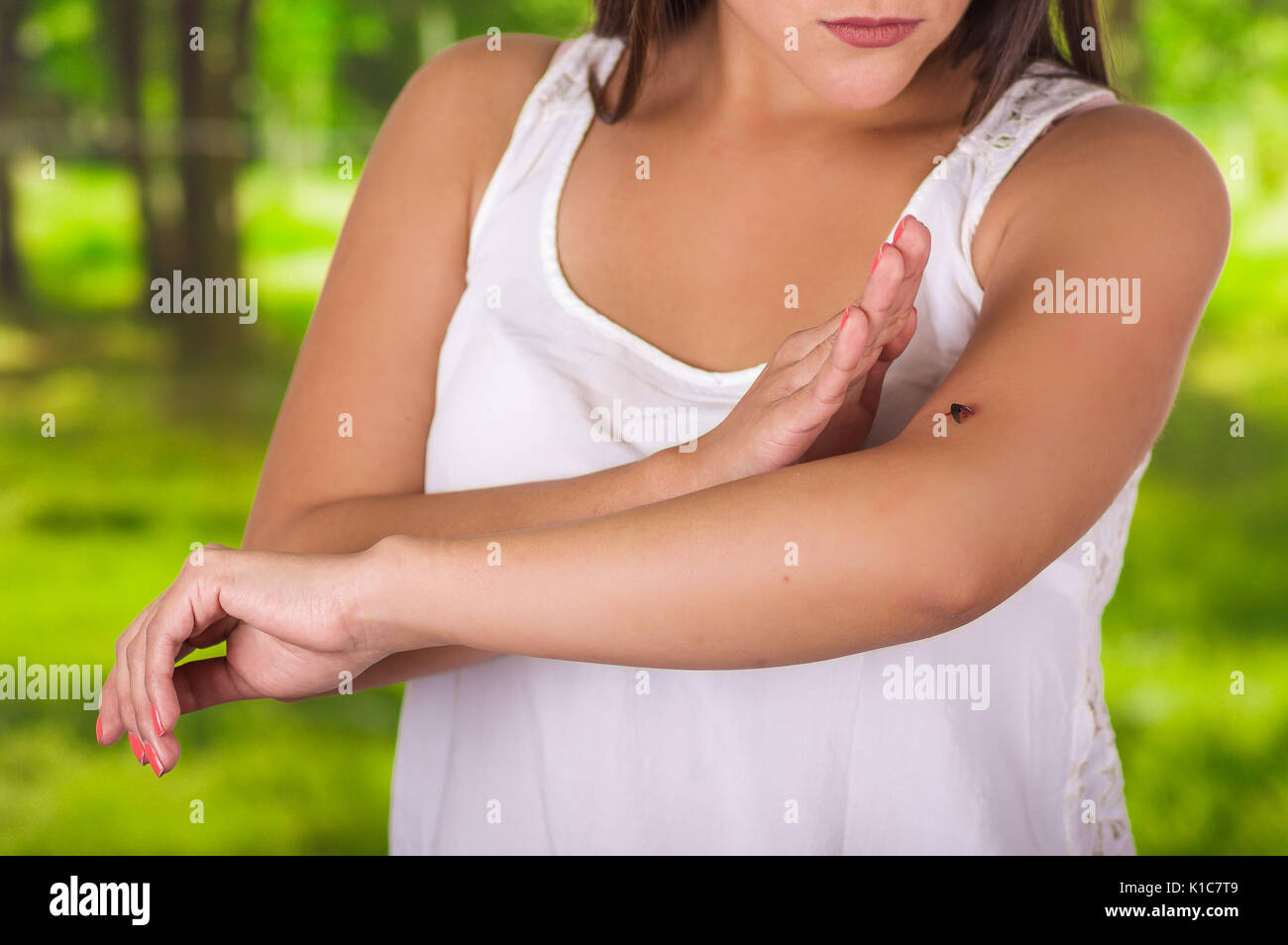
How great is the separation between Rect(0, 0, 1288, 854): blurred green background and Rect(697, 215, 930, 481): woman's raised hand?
195 cm

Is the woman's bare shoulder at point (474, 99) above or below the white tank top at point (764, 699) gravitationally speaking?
above

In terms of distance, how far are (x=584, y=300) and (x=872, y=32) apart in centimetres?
28

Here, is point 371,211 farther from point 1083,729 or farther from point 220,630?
point 1083,729

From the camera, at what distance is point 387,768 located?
8.84ft

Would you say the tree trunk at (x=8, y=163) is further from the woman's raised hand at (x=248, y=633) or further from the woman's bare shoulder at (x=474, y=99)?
the woman's raised hand at (x=248, y=633)

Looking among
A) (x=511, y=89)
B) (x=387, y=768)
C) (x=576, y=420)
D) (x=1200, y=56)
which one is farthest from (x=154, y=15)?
(x=576, y=420)

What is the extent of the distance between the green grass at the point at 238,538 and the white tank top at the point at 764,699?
5.71 feet

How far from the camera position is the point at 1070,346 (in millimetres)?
729

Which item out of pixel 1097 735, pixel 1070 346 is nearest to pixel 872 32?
pixel 1070 346

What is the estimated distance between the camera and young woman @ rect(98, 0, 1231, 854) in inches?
27.1

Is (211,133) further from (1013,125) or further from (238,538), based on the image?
(1013,125)

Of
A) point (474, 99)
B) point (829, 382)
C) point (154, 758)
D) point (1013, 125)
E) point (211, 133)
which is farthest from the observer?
point (211, 133)

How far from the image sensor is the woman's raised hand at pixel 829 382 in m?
0.64

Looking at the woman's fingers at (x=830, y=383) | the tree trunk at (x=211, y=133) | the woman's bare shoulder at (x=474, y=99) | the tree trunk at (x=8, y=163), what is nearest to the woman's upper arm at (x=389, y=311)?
the woman's bare shoulder at (x=474, y=99)
